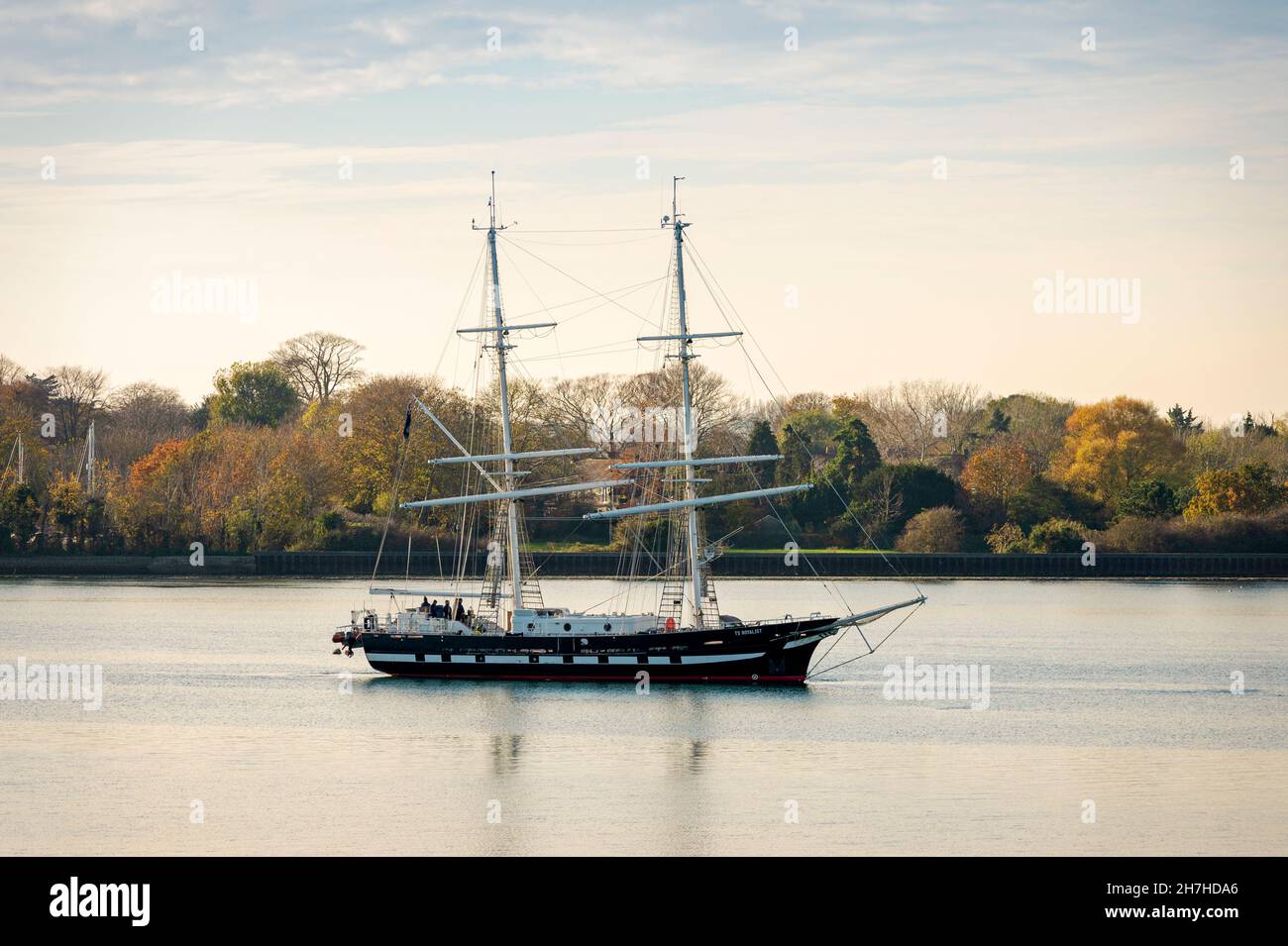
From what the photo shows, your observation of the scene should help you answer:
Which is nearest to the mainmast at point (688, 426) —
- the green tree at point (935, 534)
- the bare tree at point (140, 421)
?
the green tree at point (935, 534)

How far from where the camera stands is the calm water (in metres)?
34.7

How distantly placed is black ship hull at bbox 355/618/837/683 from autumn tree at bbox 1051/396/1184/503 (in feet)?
224

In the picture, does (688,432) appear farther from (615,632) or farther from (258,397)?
(258,397)

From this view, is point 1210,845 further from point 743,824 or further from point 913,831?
point 743,824

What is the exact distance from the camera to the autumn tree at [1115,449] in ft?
391

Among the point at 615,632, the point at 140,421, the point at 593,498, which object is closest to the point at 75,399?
the point at 140,421

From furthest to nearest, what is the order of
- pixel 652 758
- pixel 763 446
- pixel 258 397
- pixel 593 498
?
1. pixel 258 397
2. pixel 763 446
3. pixel 593 498
4. pixel 652 758

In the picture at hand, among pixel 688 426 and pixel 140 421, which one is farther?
pixel 140 421

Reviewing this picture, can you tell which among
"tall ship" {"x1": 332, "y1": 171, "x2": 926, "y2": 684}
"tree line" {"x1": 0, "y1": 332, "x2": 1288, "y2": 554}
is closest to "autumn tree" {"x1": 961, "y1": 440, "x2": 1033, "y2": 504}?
"tree line" {"x1": 0, "y1": 332, "x2": 1288, "y2": 554}

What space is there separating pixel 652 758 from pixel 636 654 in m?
13.0

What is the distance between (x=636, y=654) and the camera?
2192 inches

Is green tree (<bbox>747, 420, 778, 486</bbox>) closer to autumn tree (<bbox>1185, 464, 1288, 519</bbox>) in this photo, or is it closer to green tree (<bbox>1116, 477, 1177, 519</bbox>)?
green tree (<bbox>1116, 477, 1177, 519</bbox>)
